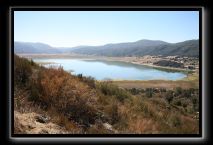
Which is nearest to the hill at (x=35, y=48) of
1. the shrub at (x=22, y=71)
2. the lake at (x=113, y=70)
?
the lake at (x=113, y=70)

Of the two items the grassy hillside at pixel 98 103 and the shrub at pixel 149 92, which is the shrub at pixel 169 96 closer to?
the grassy hillside at pixel 98 103

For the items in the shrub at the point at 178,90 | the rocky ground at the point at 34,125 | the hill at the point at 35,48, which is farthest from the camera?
the shrub at the point at 178,90

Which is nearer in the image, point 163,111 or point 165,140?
point 165,140

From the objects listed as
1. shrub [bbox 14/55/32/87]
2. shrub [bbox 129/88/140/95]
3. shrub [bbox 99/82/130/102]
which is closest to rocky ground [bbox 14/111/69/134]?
shrub [bbox 14/55/32/87]

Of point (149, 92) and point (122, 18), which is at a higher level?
point (122, 18)
